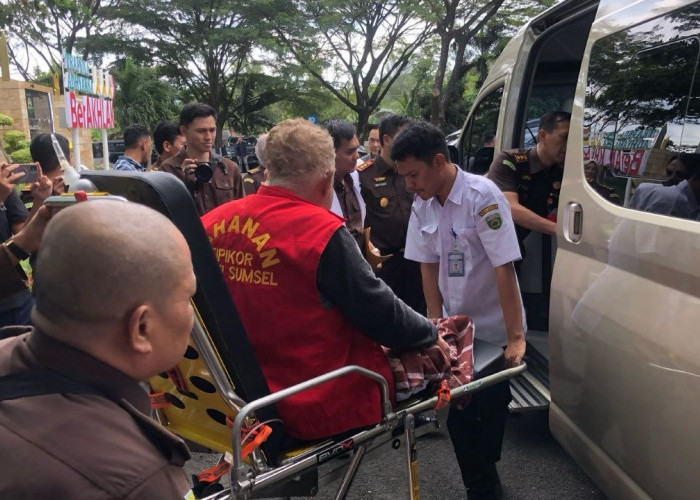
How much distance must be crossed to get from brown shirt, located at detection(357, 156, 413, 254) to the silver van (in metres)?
1.36

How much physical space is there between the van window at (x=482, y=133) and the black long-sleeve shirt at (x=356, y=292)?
106 inches

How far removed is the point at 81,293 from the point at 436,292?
2.11 m

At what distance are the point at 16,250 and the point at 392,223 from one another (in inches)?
85.6

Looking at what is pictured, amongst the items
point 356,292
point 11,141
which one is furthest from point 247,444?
point 11,141

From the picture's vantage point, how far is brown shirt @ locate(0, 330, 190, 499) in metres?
0.83

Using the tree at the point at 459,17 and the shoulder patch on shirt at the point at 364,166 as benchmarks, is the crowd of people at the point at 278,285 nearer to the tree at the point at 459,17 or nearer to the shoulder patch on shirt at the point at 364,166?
the shoulder patch on shirt at the point at 364,166

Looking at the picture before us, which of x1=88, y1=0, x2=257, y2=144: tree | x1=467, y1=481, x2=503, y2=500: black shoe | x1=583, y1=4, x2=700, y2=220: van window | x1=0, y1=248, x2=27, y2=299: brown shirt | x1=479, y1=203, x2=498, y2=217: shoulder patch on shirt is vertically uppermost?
x1=88, y1=0, x2=257, y2=144: tree

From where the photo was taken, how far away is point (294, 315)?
1.86 meters

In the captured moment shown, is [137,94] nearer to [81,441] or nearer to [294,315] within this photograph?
[294,315]

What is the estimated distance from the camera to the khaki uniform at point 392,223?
3809 millimetres

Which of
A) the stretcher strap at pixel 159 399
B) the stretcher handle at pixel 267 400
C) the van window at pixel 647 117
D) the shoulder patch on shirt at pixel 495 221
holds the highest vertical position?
the van window at pixel 647 117

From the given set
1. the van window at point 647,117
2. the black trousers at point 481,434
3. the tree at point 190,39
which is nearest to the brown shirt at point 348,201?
the black trousers at point 481,434

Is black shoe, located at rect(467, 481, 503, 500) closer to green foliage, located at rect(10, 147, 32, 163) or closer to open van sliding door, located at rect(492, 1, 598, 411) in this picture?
open van sliding door, located at rect(492, 1, 598, 411)

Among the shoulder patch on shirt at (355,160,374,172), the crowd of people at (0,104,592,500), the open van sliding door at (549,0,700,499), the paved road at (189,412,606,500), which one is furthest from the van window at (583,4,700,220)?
the shoulder patch on shirt at (355,160,374,172)
